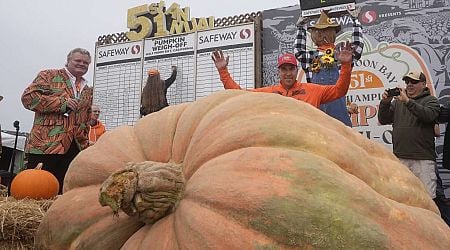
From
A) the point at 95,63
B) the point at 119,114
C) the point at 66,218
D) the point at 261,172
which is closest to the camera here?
the point at 261,172

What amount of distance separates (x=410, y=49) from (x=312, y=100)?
6.34ft

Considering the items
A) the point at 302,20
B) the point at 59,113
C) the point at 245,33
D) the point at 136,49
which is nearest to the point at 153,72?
the point at 136,49

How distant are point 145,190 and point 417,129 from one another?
3.28m

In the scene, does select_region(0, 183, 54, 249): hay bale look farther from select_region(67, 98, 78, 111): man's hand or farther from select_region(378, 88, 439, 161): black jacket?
select_region(378, 88, 439, 161): black jacket

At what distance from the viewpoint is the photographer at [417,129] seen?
382 cm

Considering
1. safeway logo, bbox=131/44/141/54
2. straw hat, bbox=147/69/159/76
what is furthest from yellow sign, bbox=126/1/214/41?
straw hat, bbox=147/69/159/76

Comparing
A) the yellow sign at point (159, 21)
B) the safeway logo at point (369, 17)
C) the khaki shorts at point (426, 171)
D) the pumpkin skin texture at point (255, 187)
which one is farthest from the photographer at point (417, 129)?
the yellow sign at point (159, 21)

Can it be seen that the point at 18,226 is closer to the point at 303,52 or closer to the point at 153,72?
the point at 303,52

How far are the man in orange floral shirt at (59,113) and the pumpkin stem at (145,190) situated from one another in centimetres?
272

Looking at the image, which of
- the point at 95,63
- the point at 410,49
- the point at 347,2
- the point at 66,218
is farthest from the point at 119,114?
the point at 66,218

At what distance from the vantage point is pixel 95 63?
282 inches

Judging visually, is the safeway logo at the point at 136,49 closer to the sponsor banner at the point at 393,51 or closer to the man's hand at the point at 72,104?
the sponsor banner at the point at 393,51

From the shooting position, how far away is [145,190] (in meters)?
1.20

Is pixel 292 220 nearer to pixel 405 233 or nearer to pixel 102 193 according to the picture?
pixel 405 233
